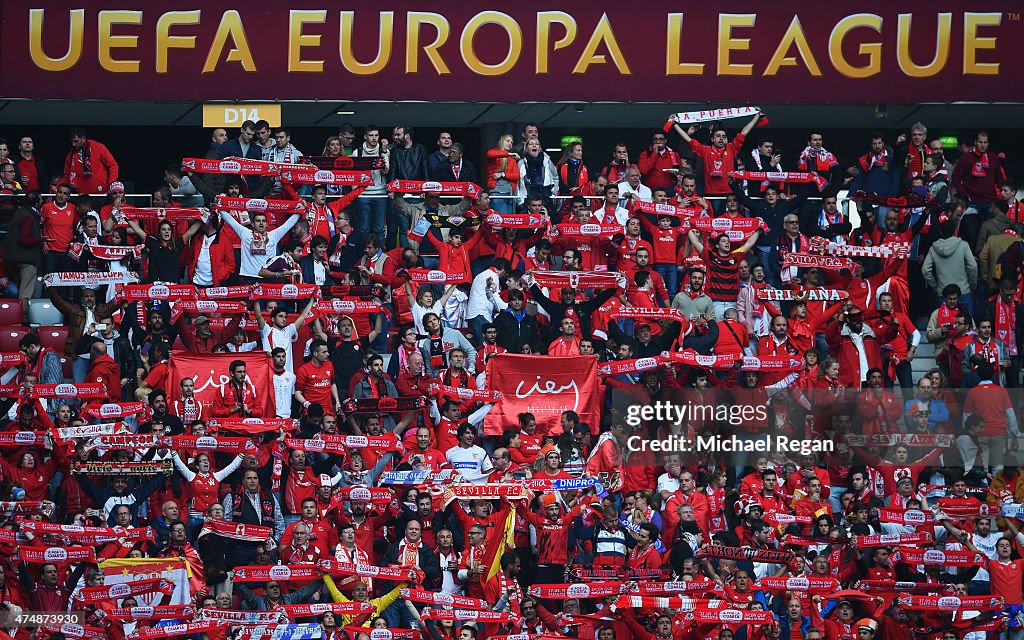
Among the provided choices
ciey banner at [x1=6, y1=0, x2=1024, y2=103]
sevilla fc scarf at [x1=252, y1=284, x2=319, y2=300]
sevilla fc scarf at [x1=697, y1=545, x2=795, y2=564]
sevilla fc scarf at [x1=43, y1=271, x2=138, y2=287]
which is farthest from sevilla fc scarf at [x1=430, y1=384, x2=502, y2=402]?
ciey banner at [x1=6, y1=0, x2=1024, y2=103]

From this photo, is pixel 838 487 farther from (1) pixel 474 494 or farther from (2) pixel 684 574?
(1) pixel 474 494

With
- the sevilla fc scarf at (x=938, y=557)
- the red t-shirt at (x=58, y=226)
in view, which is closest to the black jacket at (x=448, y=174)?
the red t-shirt at (x=58, y=226)

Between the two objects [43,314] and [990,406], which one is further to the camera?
[43,314]

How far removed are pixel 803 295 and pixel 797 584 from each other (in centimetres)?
435

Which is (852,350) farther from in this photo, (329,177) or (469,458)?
(329,177)

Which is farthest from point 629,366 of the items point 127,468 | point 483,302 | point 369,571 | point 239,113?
point 239,113

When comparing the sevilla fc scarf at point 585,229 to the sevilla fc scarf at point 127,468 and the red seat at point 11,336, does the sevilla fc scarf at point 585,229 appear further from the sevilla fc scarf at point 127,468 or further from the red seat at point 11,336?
the red seat at point 11,336

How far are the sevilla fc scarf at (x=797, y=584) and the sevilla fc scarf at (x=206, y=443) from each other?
539cm

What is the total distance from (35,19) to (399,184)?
5876 mm

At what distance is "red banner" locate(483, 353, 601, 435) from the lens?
21.2 metres

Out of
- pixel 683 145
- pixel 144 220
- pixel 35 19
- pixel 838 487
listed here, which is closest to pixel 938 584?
pixel 838 487

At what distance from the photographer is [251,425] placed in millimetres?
20156

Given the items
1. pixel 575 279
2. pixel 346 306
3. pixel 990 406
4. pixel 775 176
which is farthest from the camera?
pixel 775 176

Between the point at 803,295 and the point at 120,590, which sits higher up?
the point at 803,295
